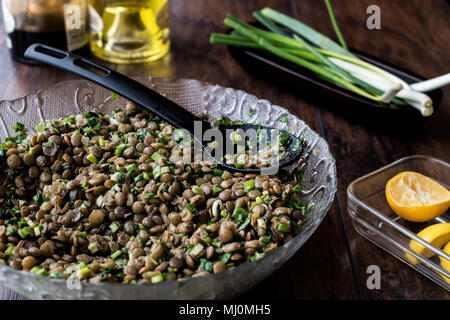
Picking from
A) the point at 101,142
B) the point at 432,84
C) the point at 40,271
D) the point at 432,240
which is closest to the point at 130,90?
the point at 101,142

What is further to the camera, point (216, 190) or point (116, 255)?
point (216, 190)

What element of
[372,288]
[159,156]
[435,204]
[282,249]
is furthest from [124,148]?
[435,204]

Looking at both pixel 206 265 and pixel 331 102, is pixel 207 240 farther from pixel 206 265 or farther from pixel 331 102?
pixel 331 102

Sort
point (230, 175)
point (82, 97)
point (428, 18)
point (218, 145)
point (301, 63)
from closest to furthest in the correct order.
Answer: point (230, 175) < point (218, 145) < point (82, 97) < point (301, 63) < point (428, 18)

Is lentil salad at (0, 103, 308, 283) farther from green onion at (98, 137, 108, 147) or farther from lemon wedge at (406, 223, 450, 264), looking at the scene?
lemon wedge at (406, 223, 450, 264)

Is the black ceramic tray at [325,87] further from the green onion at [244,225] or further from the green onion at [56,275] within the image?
the green onion at [56,275]

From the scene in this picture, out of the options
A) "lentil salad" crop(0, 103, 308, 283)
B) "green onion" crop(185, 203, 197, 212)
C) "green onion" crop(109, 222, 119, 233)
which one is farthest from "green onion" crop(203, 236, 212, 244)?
"green onion" crop(109, 222, 119, 233)
